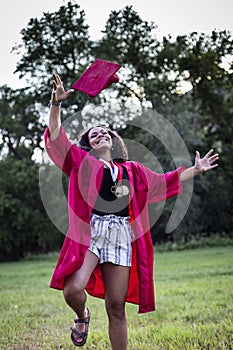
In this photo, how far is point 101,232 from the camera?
3.54 metres

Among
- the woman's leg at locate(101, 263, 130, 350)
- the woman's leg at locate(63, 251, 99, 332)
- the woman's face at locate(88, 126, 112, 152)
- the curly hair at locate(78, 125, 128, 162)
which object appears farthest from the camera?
the curly hair at locate(78, 125, 128, 162)

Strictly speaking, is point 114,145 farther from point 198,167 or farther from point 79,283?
point 79,283

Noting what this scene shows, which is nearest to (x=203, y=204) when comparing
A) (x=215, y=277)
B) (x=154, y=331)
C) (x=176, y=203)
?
(x=176, y=203)

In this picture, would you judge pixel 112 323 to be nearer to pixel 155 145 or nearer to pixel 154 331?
pixel 154 331

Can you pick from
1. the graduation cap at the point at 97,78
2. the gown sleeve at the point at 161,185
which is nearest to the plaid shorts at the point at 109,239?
the gown sleeve at the point at 161,185

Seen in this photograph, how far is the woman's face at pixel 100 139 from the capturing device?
12.5 feet

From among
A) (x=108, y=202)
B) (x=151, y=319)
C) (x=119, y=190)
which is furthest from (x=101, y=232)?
(x=151, y=319)

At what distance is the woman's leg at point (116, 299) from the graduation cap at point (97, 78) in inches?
53.2

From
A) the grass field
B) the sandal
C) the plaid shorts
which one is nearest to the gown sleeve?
the plaid shorts

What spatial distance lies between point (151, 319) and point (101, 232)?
2.71 m

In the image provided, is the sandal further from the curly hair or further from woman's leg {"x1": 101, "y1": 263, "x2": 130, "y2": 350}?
the curly hair

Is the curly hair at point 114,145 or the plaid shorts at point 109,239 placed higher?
the curly hair at point 114,145

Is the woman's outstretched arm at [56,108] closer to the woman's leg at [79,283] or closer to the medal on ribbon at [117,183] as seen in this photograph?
the medal on ribbon at [117,183]

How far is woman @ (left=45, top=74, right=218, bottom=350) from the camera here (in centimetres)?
350
